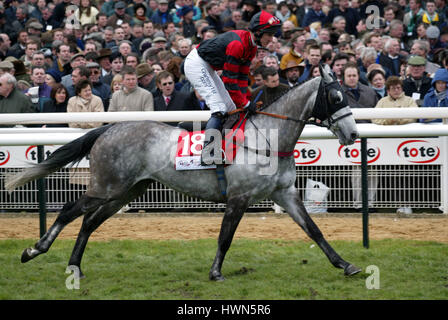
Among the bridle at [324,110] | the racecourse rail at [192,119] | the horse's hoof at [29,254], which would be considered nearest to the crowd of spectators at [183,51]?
the racecourse rail at [192,119]

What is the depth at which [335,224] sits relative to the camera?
7.79 meters

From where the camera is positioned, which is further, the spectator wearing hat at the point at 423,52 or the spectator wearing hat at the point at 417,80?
the spectator wearing hat at the point at 423,52

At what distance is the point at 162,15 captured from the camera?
15.5m

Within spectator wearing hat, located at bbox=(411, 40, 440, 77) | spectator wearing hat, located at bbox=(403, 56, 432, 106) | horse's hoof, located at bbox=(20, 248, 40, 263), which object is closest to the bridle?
horse's hoof, located at bbox=(20, 248, 40, 263)

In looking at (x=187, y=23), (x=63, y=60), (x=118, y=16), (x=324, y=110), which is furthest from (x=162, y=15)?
(x=324, y=110)

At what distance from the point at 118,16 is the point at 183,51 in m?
3.95

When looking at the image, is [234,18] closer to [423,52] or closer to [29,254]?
[423,52]

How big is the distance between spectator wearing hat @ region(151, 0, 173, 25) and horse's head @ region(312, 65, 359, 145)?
407 inches

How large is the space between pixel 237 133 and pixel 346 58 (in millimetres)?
4728

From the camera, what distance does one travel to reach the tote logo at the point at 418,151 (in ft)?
24.8

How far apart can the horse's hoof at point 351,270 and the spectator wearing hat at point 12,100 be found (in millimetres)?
5614

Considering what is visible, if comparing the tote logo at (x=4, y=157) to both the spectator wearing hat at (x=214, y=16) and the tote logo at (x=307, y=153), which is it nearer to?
the tote logo at (x=307, y=153)
